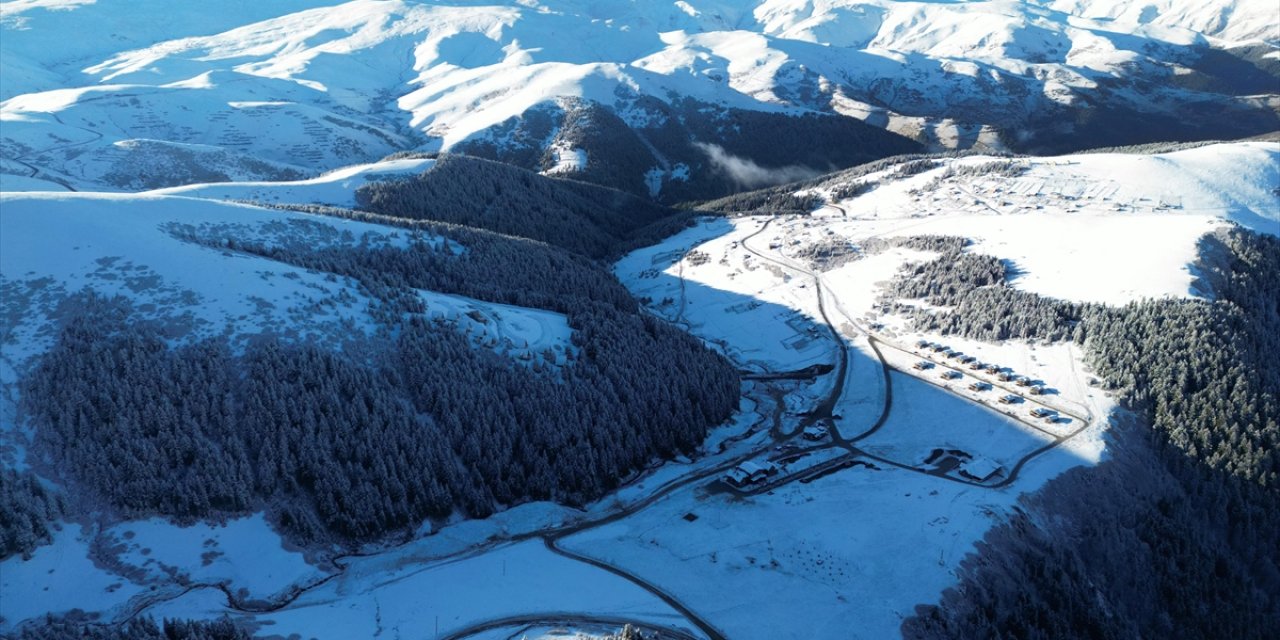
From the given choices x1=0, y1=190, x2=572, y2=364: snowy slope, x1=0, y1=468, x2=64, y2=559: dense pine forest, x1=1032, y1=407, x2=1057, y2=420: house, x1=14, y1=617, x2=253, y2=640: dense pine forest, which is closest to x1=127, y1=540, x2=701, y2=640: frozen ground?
x1=14, y1=617, x2=253, y2=640: dense pine forest

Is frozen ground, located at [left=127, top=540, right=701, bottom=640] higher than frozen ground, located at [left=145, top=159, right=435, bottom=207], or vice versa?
frozen ground, located at [left=145, top=159, right=435, bottom=207]

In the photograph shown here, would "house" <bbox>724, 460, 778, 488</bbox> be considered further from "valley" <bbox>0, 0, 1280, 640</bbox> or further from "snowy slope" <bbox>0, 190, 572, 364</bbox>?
"snowy slope" <bbox>0, 190, 572, 364</bbox>

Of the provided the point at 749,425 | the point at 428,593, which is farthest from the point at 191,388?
the point at 749,425

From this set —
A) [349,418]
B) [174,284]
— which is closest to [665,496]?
[349,418]

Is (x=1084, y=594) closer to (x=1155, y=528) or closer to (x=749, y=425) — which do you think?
(x=1155, y=528)

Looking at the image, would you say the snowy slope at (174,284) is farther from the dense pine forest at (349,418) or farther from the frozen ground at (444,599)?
the frozen ground at (444,599)

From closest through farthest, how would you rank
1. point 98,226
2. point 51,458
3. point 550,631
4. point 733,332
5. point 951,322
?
point 550,631 < point 51,458 < point 98,226 < point 951,322 < point 733,332

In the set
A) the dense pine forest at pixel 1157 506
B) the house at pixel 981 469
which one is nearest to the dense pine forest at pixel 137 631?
the dense pine forest at pixel 1157 506
